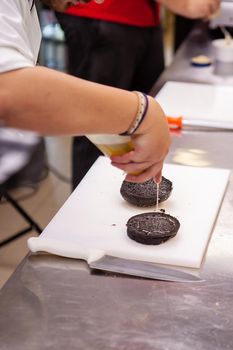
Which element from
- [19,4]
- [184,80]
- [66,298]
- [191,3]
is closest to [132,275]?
[66,298]

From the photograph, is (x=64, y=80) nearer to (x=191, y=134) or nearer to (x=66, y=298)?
(x=66, y=298)

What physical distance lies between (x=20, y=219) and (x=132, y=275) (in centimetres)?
166

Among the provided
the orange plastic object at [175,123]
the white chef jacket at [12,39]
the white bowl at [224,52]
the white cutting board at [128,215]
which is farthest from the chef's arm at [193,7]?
the white chef jacket at [12,39]

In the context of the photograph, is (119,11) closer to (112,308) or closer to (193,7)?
(193,7)

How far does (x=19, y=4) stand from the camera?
1.00 m

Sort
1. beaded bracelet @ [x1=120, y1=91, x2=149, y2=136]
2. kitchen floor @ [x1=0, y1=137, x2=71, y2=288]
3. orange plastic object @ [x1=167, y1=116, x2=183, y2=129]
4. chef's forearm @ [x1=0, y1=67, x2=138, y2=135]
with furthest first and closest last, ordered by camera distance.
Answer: kitchen floor @ [x1=0, y1=137, x2=71, y2=288] < orange plastic object @ [x1=167, y1=116, x2=183, y2=129] < beaded bracelet @ [x1=120, y1=91, x2=149, y2=136] < chef's forearm @ [x1=0, y1=67, x2=138, y2=135]

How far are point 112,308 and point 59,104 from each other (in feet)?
1.04

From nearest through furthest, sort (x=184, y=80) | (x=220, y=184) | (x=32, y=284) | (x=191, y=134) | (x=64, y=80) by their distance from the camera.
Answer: (x=64, y=80), (x=32, y=284), (x=220, y=184), (x=191, y=134), (x=184, y=80)

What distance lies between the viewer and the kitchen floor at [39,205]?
2.35 metres

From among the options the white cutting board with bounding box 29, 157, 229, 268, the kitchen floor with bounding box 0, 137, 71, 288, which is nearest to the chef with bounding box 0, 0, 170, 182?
the white cutting board with bounding box 29, 157, 229, 268

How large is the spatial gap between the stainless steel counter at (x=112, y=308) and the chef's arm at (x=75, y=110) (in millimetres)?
205

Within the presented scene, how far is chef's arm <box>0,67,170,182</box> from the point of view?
85cm

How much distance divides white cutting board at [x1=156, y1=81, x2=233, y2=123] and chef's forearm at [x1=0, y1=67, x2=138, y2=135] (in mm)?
725

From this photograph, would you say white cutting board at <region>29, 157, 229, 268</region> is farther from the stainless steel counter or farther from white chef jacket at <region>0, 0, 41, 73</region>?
white chef jacket at <region>0, 0, 41, 73</region>
